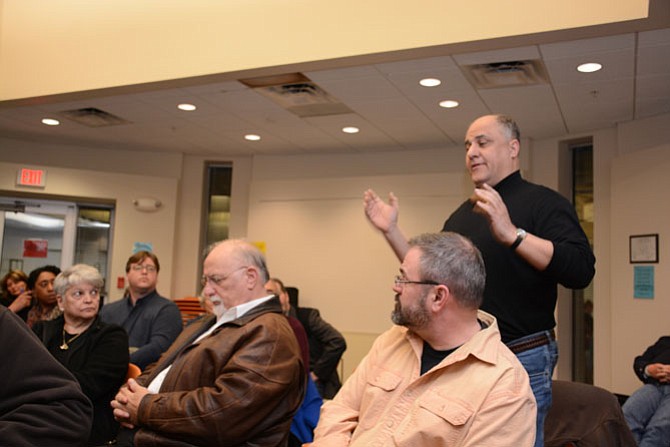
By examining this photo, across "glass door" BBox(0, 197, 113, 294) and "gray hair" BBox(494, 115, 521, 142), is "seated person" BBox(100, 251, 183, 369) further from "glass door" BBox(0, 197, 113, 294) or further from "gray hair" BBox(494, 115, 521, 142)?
"glass door" BBox(0, 197, 113, 294)

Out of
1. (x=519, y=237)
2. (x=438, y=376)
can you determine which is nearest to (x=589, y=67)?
(x=519, y=237)

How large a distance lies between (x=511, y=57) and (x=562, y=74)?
566 mm

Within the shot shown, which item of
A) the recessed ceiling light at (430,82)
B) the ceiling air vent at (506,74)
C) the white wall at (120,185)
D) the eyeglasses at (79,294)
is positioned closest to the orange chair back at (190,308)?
the white wall at (120,185)

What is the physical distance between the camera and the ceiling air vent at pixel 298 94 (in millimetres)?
5586

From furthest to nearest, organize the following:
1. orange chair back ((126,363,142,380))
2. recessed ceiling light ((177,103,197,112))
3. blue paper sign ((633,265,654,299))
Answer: recessed ceiling light ((177,103,197,112)) < blue paper sign ((633,265,654,299)) < orange chair back ((126,363,142,380))

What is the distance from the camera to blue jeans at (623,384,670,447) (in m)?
4.45

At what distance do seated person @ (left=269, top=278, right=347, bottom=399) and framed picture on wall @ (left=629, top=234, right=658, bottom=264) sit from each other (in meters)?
2.84

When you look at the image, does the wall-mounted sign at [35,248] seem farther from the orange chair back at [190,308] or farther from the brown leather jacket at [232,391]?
the brown leather jacket at [232,391]

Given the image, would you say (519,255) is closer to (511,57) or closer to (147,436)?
(147,436)

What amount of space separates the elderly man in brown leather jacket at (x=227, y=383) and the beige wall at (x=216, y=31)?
8.34ft

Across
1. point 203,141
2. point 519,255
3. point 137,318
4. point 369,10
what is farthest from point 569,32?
point 203,141

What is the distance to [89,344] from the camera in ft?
10.3

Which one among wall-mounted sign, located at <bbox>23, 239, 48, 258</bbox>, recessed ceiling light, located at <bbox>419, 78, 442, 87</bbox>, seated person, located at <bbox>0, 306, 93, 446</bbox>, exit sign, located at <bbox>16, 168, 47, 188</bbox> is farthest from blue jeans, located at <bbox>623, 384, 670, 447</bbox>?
wall-mounted sign, located at <bbox>23, 239, 48, 258</bbox>

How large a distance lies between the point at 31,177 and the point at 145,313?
4711 mm
